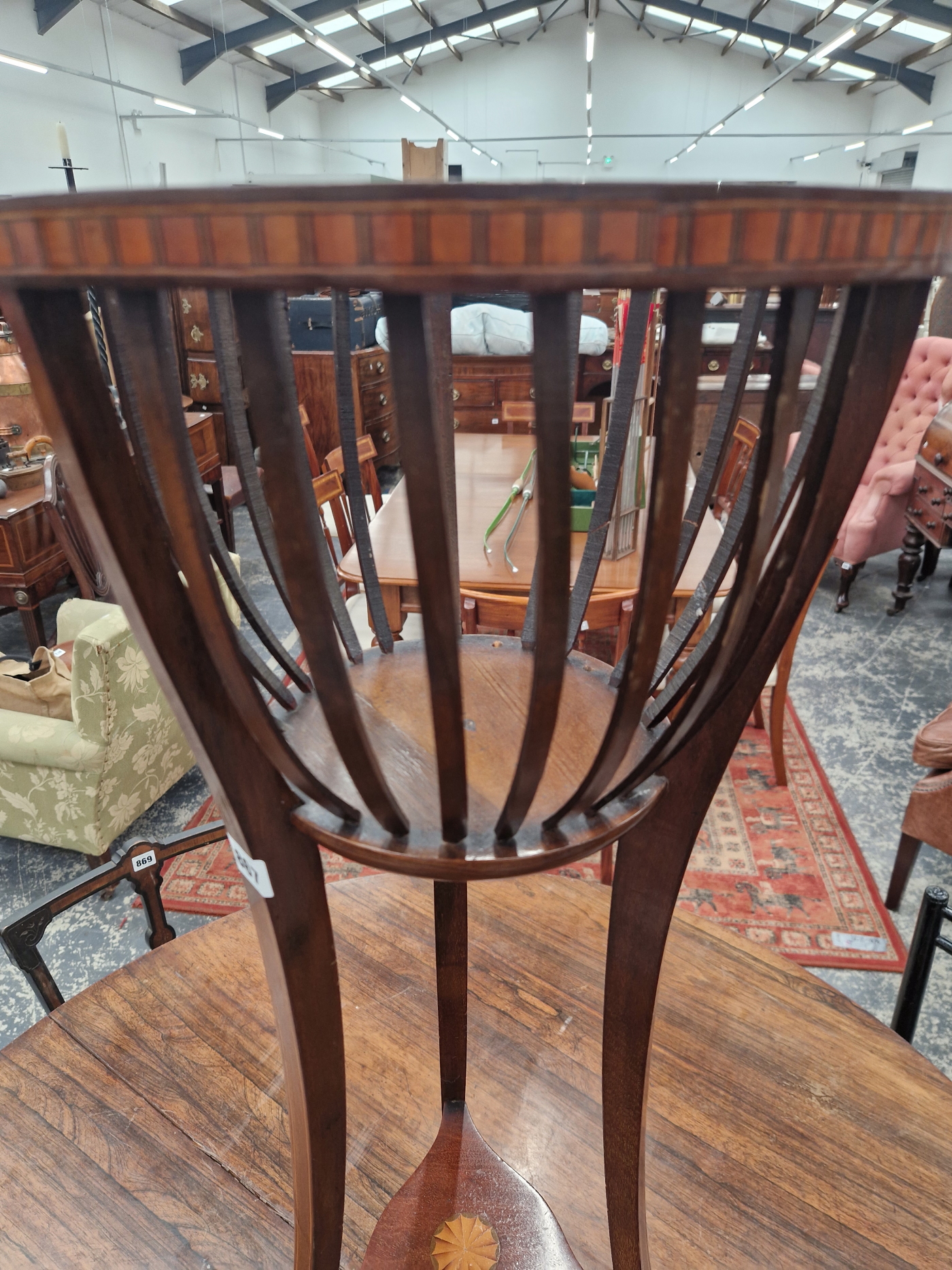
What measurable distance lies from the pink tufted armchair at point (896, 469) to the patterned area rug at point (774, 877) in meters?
1.47

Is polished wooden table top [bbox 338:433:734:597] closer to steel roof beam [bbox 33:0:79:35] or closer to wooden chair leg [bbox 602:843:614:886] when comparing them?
wooden chair leg [bbox 602:843:614:886]

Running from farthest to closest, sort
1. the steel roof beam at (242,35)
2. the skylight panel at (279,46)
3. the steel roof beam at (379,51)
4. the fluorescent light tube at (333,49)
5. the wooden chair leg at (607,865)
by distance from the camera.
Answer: the steel roof beam at (379,51) → the skylight panel at (279,46) → the steel roof beam at (242,35) → the fluorescent light tube at (333,49) → the wooden chair leg at (607,865)

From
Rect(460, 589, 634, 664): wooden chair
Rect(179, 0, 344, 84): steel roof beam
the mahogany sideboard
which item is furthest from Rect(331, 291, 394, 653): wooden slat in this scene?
Rect(179, 0, 344, 84): steel roof beam

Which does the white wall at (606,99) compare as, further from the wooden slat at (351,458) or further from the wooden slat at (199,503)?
the wooden slat at (199,503)

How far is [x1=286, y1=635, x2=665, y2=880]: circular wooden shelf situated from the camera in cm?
40

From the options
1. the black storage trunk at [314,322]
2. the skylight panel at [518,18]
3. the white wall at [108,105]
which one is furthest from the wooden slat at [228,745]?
the skylight panel at [518,18]

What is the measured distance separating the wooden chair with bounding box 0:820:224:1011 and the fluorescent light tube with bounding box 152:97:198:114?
10.6 meters

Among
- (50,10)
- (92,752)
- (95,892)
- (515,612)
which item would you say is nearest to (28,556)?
(92,752)

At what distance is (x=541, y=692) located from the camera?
319 millimetres

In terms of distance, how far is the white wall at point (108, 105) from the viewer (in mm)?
7020

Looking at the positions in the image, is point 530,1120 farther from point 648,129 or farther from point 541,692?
point 648,129

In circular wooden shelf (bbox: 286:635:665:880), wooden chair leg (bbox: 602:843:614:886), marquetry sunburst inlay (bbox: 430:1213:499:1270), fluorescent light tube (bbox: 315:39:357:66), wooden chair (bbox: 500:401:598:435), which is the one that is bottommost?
wooden chair leg (bbox: 602:843:614:886)

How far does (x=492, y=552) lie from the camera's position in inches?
84.1

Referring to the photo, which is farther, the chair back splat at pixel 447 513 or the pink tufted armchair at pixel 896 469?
the pink tufted armchair at pixel 896 469
